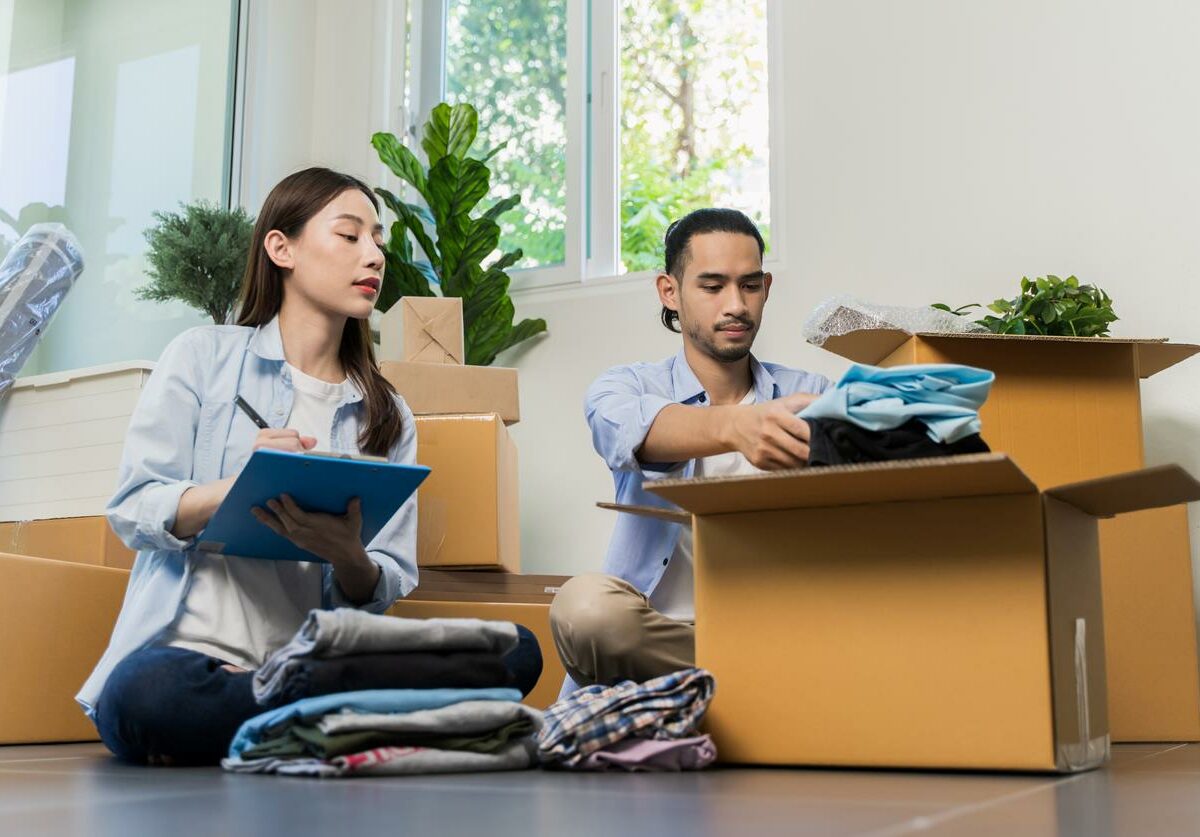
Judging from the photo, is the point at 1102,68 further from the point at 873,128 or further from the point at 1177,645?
the point at 1177,645

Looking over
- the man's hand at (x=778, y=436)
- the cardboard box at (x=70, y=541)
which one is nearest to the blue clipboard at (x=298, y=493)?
the man's hand at (x=778, y=436)

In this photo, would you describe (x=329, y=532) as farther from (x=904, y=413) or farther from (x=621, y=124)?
(x=621, y=124)

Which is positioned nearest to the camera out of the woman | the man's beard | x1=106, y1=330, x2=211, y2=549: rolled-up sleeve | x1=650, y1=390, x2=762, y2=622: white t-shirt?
the woman

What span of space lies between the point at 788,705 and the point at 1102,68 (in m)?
1.91

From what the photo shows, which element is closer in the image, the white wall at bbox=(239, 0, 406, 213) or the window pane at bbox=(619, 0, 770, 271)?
the window pane at bbox=(619, 0, 770, 271)

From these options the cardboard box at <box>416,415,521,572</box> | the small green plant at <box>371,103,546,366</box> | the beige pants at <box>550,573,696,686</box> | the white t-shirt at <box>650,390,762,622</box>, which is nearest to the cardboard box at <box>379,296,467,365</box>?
the cardboard box at <box>416,415,521,572</box>

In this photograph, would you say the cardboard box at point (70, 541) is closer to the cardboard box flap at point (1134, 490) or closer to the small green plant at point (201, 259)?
the small green plant at point (201, 259)

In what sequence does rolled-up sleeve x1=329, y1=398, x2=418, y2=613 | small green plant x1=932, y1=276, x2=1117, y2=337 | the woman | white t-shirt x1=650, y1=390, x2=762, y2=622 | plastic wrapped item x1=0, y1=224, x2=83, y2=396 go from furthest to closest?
1. plastic wrapped item x1=0, y1=224, x2=83, y2=396
2. small green plant x1=932, y1=276, x2=1117, y2=337
3. white t-shirt x1=650, y1=390, x2=762, y2=622
4. rolled-up sleeve x1=329, y1=398, x2=418, y2=613
5. the woman

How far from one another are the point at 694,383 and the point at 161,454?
0.85 m

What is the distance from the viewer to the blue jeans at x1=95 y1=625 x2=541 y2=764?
1.56m

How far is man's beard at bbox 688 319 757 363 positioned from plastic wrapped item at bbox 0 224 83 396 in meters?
1.36

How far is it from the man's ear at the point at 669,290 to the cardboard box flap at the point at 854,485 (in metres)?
0.82

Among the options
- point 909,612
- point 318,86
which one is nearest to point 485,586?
A: point 909,612

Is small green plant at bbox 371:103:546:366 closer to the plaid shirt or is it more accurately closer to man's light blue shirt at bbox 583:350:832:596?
man's light blue shirt at bbox 583:350:832:596
